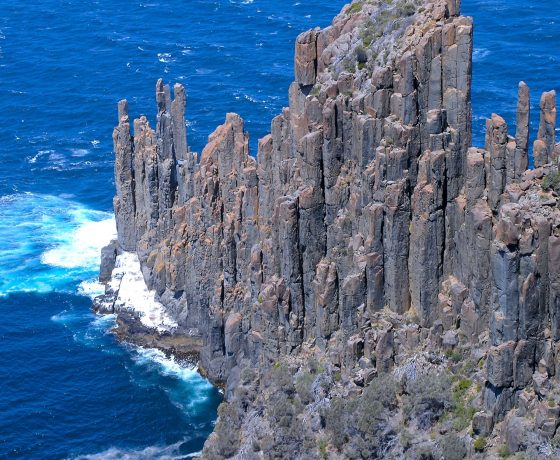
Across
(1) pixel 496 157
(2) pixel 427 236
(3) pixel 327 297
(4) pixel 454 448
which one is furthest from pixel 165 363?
(1) pixel 496 157

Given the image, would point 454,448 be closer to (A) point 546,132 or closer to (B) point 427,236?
(B) point 427,236

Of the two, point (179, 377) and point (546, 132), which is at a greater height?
point (546, 132)

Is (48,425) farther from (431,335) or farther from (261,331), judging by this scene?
(431,335)

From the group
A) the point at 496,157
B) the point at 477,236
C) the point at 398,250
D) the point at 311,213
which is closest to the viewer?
the point at 496,157

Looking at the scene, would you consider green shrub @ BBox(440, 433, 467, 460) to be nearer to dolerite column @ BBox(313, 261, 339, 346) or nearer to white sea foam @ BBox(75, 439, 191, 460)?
dolerite column @ BBox(313, 261, 339, 346)

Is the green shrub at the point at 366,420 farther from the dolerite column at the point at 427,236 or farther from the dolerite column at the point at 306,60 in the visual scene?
the dolerite column at the point at 306,60

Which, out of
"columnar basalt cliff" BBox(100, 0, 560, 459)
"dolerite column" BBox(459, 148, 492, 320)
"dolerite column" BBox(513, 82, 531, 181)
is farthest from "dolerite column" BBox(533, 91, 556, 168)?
"dolerite column" BBox(459, 148, 492, 320)

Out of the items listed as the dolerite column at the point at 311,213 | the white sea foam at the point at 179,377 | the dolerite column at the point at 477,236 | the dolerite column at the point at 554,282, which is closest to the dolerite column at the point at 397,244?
the dolerite column at the point at 477,236

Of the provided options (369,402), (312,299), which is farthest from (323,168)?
(369,402)
